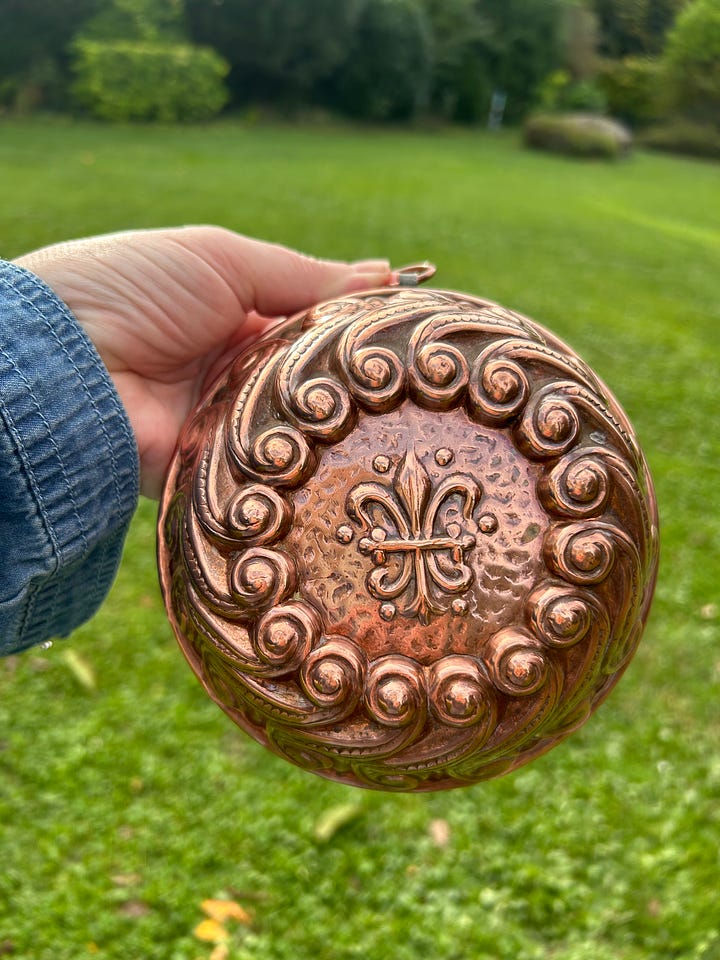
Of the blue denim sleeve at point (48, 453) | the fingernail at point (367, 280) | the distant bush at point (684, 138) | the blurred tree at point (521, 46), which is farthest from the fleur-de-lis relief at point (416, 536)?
the blurred tree at point (521, 46)

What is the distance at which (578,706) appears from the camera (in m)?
1.26

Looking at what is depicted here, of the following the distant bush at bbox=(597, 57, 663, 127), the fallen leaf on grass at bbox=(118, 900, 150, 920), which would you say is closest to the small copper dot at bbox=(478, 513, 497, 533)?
the fallen leaf on grass at bbox=(118, 900, 150, 920)

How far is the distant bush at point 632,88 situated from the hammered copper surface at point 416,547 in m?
18.4

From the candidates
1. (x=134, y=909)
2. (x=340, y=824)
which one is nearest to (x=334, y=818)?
(x=340, y=824)

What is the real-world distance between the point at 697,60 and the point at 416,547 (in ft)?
53.2

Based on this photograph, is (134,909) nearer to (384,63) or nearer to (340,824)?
(340,824)

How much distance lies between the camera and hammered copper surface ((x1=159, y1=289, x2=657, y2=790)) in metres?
1.18

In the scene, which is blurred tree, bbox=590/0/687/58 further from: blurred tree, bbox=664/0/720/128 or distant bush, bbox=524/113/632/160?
distant bush, bbox=524/113/632/160

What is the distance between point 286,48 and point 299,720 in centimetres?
2045

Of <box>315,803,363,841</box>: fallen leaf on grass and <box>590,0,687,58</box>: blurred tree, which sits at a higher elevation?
<box>590,0,687,58</box>: blurred tree

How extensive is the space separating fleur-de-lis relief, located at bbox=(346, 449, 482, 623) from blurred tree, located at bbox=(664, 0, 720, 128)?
13.7m

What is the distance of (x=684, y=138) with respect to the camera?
791 inches

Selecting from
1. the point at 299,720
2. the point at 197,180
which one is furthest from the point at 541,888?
the point at 197,180

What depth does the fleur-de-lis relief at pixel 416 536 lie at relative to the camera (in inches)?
46.6
